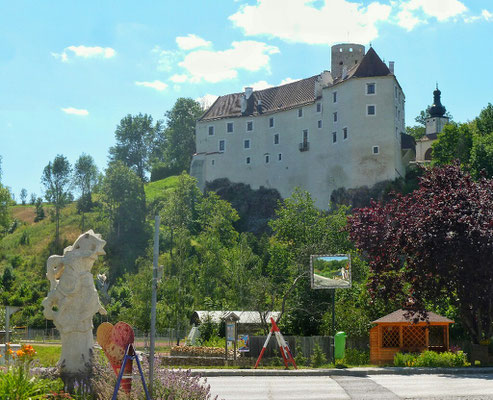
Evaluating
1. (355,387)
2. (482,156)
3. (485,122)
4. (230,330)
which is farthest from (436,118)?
(355,387)

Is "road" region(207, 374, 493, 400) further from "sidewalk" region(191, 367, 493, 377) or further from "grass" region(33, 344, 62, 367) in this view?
"grass" region(33, 344, 62, 367)

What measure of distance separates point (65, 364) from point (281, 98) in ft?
273

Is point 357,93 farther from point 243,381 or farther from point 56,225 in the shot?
point 243,381

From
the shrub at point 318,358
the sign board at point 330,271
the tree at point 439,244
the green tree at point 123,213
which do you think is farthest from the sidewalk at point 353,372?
the green tree at point 123,213

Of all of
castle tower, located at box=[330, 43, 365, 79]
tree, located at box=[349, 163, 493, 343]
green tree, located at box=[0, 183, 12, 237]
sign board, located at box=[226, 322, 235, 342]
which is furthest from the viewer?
castle tower, located at box=[330, 43, 365, 79]

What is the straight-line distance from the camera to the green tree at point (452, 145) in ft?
257

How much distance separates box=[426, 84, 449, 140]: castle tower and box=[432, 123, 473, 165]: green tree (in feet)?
81.8

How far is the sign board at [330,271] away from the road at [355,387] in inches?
225

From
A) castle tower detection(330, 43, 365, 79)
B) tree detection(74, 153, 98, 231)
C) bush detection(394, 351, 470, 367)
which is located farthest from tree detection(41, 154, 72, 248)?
bush detection(394, 351, 470, 367)

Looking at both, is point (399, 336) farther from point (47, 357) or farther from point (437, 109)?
point (437, 109)

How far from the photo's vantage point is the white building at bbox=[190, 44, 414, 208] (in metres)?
78.3

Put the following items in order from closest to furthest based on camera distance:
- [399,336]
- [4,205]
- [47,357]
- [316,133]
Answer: [47,357] < [399,336] < [4,205] < [316,133]

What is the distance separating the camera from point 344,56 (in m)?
93.8

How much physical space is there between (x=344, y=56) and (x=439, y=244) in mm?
72164
